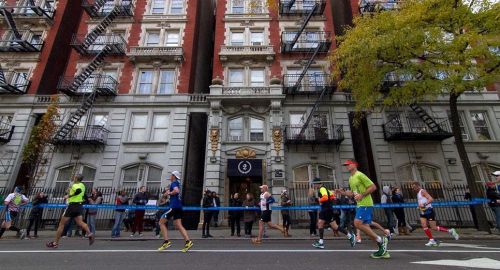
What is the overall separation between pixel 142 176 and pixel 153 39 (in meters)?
11.7

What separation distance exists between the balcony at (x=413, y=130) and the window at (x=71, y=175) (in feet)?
66.2

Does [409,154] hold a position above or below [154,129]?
below

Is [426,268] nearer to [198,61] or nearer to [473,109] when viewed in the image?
[473,109]

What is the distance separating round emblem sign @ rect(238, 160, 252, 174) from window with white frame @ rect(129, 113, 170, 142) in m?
5.85

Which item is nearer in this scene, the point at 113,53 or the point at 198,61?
the point at 113,53

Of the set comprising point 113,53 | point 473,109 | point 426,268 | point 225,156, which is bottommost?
point 426,268

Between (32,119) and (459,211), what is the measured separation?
29.1 m

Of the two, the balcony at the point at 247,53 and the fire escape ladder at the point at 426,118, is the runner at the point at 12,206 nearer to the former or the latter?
the balcony at the point at 247,53

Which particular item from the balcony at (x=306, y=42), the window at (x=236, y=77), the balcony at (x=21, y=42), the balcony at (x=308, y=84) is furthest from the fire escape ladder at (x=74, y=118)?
the balcony at (x=306, y=42)

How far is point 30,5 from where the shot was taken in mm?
22625

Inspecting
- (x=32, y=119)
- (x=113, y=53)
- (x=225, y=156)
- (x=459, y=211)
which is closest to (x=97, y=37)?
(x=113, y=53)

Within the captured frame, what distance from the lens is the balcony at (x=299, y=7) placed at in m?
22.6

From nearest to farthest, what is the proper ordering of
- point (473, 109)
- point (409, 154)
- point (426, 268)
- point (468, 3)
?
1. point (426, 268)
2. point (468, 3)
3. point (409, 154)
4. point (473, 109)

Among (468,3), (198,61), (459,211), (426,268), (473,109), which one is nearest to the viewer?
(426,268)
